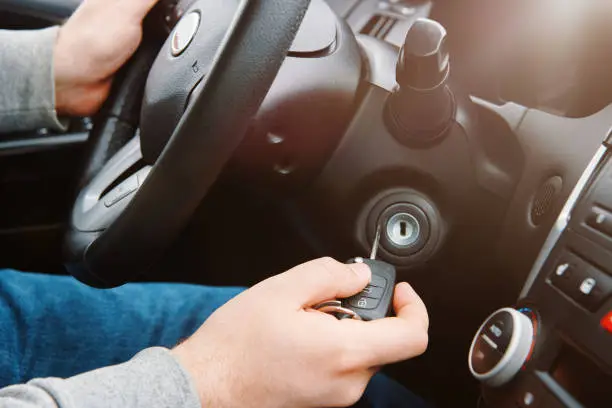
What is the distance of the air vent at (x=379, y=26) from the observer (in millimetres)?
1217

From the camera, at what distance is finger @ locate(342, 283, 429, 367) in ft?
1.84

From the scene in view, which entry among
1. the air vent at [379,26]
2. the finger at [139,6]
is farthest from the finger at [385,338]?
the air vent at [379,26]

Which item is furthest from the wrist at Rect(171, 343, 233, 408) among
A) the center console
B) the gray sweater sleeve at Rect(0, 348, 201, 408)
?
the center console

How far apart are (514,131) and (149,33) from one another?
19.9 inches

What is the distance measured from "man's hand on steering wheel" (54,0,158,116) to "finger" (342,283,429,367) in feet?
1.73

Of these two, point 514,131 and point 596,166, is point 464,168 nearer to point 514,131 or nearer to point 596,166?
point 514,131

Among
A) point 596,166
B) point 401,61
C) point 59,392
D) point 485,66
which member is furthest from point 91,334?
point 485,66

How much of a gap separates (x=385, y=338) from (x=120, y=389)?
0.22m

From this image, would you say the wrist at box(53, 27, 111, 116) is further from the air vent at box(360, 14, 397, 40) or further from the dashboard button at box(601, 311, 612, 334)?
the dashboard button at box(601, 311, 612, 334)

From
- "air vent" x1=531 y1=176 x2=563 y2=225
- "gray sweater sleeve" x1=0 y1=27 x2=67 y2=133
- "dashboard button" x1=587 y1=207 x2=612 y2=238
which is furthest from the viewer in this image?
"gray sweater sleeve" x1=0 y1=27 x2=67 y2=133

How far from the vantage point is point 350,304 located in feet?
2.06

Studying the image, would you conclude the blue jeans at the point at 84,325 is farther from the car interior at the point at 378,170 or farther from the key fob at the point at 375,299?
the key fob at the point at 375,299

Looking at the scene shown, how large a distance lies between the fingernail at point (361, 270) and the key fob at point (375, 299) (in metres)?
0.02

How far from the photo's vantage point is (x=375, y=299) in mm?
633
